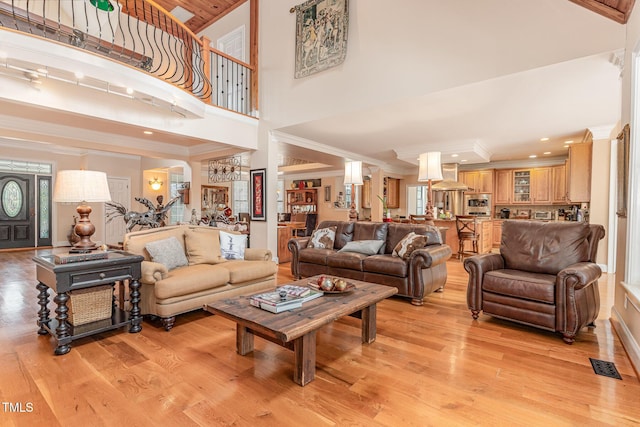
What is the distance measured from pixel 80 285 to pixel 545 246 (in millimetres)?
4232

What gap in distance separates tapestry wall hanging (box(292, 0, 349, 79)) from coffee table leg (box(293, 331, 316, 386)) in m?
4.14

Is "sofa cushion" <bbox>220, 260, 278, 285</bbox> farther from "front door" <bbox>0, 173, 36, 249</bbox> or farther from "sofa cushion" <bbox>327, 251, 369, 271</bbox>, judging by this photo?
"front door" <bbox>0, 173, 36, 249</bbox>

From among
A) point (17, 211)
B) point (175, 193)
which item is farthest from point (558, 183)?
point (17, 211)

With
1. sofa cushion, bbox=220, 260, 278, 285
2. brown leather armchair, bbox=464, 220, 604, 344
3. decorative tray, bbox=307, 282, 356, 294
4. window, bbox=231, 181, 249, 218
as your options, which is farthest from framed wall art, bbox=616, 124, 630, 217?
window, bbox=231, 181, 249, 218

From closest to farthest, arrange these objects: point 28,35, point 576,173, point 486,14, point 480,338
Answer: point 480,338 → point 28,35 → point 486,14 → point 576,173

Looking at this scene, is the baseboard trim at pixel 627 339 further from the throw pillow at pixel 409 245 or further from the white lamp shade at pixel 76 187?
the white lamp shade at pixel 76 187

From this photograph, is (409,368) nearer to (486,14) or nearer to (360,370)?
(360,370)

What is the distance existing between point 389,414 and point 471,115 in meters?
4.46

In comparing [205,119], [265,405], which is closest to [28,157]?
[205,119]

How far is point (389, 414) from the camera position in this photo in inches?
64.9

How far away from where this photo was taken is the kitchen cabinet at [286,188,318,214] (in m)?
11.1

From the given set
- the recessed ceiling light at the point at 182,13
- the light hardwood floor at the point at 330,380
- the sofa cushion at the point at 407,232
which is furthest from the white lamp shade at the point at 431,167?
the recessed ceiling light at the point at 182,13

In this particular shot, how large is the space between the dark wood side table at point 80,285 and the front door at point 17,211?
7.32 metres

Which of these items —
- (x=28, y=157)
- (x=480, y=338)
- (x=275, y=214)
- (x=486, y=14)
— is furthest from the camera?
(x=28, y=157)
